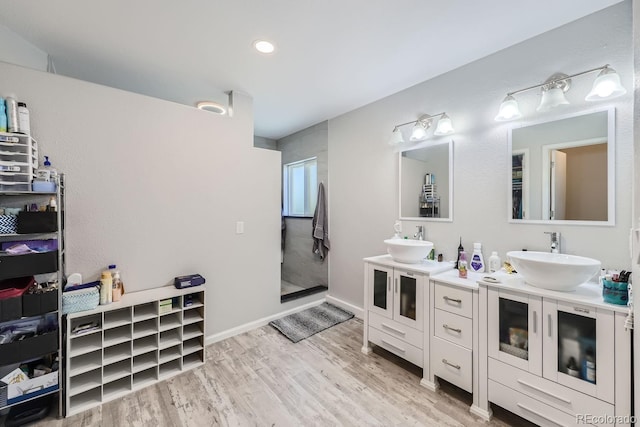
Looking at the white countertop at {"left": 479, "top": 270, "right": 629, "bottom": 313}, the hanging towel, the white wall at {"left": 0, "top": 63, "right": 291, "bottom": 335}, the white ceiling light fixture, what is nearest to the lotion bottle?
the white countertop at {"left": 479, "top": 270, "right": 629, "bottom": 313}

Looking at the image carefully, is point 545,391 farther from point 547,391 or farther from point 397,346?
point 397,346

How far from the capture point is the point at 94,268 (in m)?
1.90

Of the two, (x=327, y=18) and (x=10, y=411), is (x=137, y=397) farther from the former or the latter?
(x=327, y=18)

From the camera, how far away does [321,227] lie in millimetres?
3430

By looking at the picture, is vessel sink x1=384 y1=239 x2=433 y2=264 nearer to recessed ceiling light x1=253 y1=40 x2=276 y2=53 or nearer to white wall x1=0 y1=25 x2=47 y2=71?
recessed ceiling light x1=253 y1=40 x2=276 y2=53

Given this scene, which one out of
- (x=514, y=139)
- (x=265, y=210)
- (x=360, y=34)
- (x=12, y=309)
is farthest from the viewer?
(x=265, y=210)

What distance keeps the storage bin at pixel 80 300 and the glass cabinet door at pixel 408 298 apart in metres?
2.16

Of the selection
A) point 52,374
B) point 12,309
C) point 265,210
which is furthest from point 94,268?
point 265,210

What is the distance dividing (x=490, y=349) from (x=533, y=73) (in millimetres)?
1892

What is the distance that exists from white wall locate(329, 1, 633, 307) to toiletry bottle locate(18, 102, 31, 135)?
268 centimetres

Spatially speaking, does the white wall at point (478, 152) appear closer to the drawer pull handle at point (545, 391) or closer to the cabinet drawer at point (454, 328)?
the cabinet drawer at point (454, 328)

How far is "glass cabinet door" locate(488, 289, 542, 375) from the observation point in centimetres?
145

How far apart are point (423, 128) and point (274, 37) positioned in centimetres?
147

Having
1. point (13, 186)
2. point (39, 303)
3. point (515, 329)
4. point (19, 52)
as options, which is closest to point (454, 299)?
point (515, 329)
